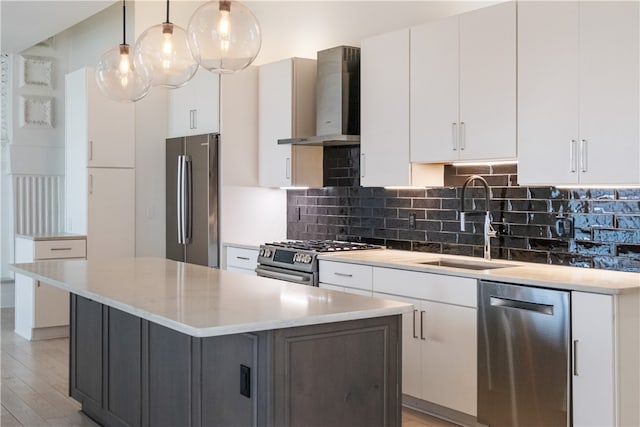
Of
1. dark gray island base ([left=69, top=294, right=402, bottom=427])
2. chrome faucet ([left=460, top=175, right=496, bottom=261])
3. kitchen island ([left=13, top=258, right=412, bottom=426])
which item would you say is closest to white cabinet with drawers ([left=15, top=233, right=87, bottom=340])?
kitchen island ([left=13, top=258, right=412, bottom=426])

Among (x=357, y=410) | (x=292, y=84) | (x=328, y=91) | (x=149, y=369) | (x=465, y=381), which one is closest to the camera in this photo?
(x=357, y=410)

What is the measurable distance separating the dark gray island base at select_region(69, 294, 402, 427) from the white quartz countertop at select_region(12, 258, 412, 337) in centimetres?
8

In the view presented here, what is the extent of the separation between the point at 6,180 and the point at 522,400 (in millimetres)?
6354

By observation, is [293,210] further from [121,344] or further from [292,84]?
[121,344]

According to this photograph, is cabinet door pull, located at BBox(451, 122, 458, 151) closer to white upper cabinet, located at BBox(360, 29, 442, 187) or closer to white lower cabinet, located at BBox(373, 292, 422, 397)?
white upper cabinet, located at BBox(360, 29, 442, 187)

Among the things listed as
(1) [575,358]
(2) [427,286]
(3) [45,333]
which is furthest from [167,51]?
(3) [45,333]

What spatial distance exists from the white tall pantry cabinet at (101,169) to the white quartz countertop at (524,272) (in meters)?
2.61

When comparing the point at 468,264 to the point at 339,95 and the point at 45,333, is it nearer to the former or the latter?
the point at 339,95

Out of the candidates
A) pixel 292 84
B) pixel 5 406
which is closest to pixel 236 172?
pixel 292 84

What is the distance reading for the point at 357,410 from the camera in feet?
9.35

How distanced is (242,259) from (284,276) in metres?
0.78

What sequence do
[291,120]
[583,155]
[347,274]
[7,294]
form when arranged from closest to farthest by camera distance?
[583,155] → [347,274] → [291,120] → [7,294]

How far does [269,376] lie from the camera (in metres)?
2.59

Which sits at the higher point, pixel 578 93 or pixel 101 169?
pixel 578 93
